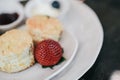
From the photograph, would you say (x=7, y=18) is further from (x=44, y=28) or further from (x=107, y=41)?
(x=107, y=41)

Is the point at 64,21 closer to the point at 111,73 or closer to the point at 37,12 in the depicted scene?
the point at 37,12

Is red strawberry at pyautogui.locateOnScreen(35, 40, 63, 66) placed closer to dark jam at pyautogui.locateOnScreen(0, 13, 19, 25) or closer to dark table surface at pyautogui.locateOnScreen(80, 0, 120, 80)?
dark table surface at pyautogui.locateOnScreen(80, 0, 120, 80)

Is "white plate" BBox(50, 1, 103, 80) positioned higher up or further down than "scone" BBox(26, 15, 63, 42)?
further down

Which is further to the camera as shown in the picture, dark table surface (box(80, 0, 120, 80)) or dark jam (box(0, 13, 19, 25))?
dark jam (box(0, 13, 19, 25))

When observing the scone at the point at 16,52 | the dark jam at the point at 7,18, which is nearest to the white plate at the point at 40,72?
the scone at the point at 16,52

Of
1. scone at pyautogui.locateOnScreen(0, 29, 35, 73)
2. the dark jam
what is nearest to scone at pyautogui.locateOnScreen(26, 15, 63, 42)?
scone at pyautogui.locateOnScreen(0, 29, 35, 73)

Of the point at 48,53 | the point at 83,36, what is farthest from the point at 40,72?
the point at 83,36

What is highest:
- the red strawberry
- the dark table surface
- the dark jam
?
the red strawberry
